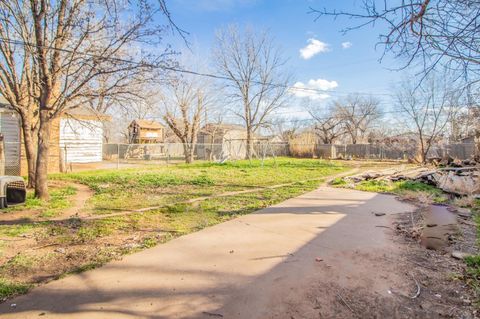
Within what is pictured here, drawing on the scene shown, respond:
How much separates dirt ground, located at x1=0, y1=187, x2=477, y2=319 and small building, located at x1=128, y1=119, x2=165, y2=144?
112ft

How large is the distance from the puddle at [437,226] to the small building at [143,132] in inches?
1319

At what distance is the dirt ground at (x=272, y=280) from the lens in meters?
2.71

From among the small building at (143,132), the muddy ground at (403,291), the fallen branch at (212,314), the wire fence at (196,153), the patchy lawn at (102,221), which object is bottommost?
the muddy ground at (403,291)

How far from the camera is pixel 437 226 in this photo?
19.0 ft

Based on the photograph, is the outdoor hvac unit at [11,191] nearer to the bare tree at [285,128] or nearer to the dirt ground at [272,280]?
the dirt ground at [272,280]

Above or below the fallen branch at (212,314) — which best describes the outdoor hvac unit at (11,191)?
above

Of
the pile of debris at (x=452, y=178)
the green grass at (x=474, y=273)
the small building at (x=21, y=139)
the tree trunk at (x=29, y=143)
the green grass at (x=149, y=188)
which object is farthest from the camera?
the small building at (x=21, y=139)

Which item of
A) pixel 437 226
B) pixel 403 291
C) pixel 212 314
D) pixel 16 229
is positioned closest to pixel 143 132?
pixel 16 229

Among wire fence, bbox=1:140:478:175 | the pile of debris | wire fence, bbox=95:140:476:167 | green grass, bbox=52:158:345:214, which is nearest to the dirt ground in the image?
green grass, bbox=52:158:345:214

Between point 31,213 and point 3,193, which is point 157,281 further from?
point 31,213

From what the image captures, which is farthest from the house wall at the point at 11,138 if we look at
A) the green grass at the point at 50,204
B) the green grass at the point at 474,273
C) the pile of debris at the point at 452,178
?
the green grass at the point at 474,273

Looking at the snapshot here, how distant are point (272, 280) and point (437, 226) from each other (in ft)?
14.1

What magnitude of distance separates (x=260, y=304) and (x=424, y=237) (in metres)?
3.71

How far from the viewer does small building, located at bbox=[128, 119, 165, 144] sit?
37594 mm
